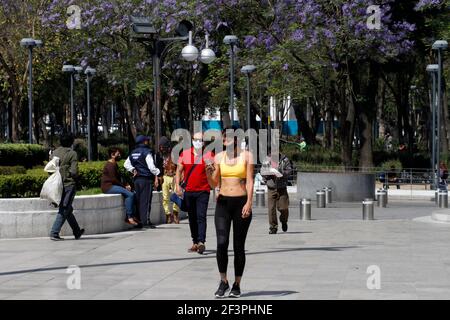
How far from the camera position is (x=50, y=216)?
18.4 metres

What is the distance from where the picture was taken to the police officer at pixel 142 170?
19844mm

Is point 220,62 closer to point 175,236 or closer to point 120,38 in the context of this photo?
point 120,38

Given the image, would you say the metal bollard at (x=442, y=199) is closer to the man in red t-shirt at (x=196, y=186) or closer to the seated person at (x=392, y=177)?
the seated person at (x=392, y=177)

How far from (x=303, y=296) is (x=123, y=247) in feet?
19.8

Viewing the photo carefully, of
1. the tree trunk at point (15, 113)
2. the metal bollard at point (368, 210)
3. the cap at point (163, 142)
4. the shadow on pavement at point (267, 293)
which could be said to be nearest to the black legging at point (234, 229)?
the shadow on pavement at point (267, 293)

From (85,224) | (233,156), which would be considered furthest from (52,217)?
(233,156)

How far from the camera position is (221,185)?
470 inches

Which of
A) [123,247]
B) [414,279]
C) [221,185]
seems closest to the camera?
[221,185]

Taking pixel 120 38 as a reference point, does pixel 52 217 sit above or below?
below

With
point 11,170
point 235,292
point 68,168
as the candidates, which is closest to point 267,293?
point 235,292

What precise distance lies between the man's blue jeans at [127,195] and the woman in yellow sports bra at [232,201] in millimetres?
7950

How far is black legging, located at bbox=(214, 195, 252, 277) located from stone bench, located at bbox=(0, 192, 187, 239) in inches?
281

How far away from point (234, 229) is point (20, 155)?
44.2 ft

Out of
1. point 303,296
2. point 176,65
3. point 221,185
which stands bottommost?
point 303,296
